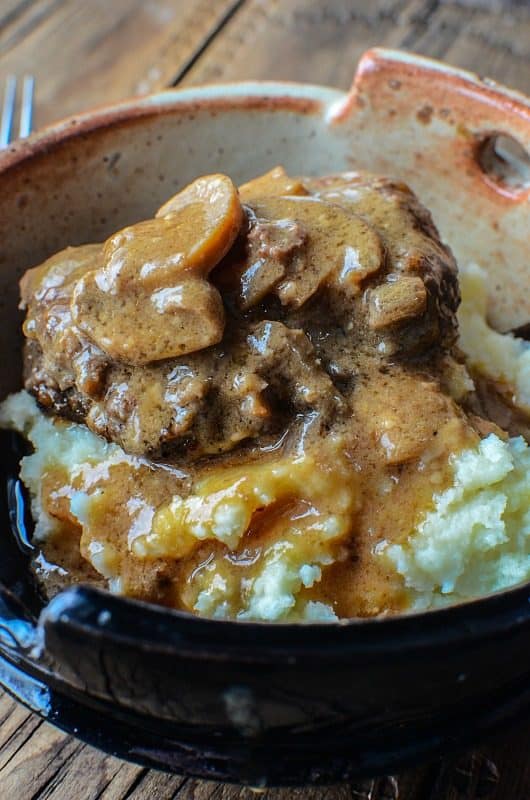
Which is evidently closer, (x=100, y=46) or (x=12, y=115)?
(x=12, y=115)

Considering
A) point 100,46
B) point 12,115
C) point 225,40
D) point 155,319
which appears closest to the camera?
point 155,319

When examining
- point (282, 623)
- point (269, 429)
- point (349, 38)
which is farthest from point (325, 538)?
point (349, 38)

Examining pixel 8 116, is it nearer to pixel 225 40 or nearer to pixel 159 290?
pixel 225 40

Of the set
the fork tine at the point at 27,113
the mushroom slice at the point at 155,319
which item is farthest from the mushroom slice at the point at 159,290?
the fork tine at the point at 27,113

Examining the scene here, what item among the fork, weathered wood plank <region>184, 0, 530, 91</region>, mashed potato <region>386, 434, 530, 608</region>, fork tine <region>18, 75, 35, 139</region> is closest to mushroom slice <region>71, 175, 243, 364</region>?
mashed potato <region>386, 434, 530, 608</region>

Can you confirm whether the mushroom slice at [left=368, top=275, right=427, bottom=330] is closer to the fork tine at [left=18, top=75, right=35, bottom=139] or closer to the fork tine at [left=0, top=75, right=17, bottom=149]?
the fork tine at [left=0, top=75, right=17, bottom=149]

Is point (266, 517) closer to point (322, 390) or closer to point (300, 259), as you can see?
point (322, 390)

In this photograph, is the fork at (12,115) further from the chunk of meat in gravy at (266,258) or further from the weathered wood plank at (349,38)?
the chunk of meat in gravy at (266,258)
